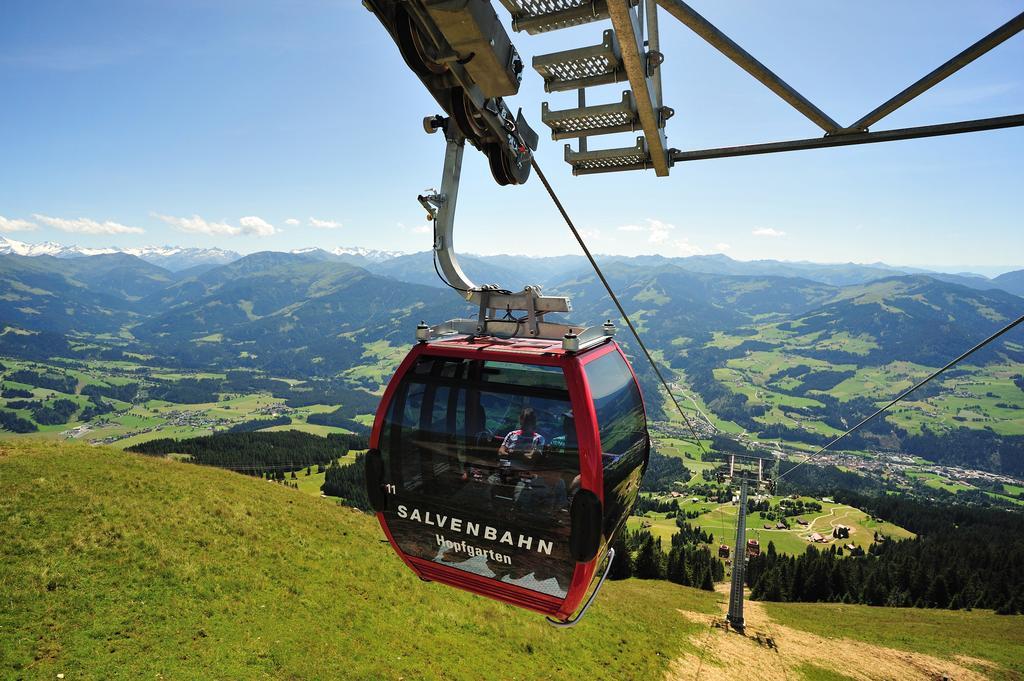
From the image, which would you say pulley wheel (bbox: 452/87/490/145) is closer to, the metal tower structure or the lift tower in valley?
the lift tower in valley

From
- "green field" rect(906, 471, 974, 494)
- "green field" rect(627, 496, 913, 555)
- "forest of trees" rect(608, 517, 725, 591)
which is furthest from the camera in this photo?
"green field" rect(906, 471, 974, 494)

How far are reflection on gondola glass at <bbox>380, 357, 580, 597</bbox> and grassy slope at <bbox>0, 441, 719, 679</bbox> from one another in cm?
969

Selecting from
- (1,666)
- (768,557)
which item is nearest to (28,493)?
(1,666)

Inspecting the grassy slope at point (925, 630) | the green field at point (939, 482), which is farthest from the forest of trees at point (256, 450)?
the green field at point (939, 482)

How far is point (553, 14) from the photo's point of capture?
2.80m

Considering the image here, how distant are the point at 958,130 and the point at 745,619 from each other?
117ft

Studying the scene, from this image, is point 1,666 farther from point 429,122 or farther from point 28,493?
point 429,122

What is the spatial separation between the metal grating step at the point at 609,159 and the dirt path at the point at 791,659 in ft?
61.9

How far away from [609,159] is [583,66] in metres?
1.26

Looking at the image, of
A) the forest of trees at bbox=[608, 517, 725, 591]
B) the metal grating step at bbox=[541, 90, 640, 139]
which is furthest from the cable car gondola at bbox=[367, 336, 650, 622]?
the forest of trees at bbox=[608, 517, 725, 591]

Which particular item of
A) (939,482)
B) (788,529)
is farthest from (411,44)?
(939,482)

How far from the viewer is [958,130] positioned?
332cm

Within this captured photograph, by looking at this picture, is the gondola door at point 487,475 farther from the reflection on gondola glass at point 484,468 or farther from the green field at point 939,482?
the green field at point 939,482

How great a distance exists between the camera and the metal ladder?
2.76 meters
